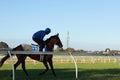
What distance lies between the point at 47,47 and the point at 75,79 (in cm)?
328

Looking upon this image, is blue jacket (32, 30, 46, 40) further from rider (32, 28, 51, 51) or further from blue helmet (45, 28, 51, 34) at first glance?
blue helmet (45, 28, 51, 34)

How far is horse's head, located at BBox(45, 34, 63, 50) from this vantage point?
16.6m

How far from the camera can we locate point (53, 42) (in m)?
16.7

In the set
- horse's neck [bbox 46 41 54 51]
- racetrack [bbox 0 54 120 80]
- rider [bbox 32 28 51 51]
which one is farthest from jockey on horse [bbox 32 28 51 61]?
racetrack [bbox 0 54 120 80]

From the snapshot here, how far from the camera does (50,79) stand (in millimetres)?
13703

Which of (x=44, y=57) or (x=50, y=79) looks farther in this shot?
(x=44, y=57)

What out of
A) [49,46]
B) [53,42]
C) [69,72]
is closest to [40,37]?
[49,46]

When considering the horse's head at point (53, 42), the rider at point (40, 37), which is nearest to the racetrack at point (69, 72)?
the horse's head at point (53, 42)

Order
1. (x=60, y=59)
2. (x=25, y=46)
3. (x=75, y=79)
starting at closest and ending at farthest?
(x=75, y=79), (x=25, y=46), (x=60, y=59)

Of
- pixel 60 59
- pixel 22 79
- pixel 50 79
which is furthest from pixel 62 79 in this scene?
pixel 60 59

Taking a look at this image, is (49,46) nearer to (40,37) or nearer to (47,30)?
(40,37)

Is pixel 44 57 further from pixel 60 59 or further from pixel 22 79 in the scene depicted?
pixel 60 59

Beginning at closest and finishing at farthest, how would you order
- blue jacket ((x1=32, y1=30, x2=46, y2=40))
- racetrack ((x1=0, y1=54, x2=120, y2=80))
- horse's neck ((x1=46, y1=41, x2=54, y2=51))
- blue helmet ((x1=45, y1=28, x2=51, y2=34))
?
racetrack ((x1=0, y1=54, x2=120, y2=80))
blue helmet ((x1=45, y1=28, x2=51, y2=34))
blue jacket ((x1=32, y1=30, x2=46, y2=40))
horse's neck ((x1=46, y1=41, x2=54, y2=51))

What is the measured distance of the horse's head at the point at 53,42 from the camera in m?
16.6
